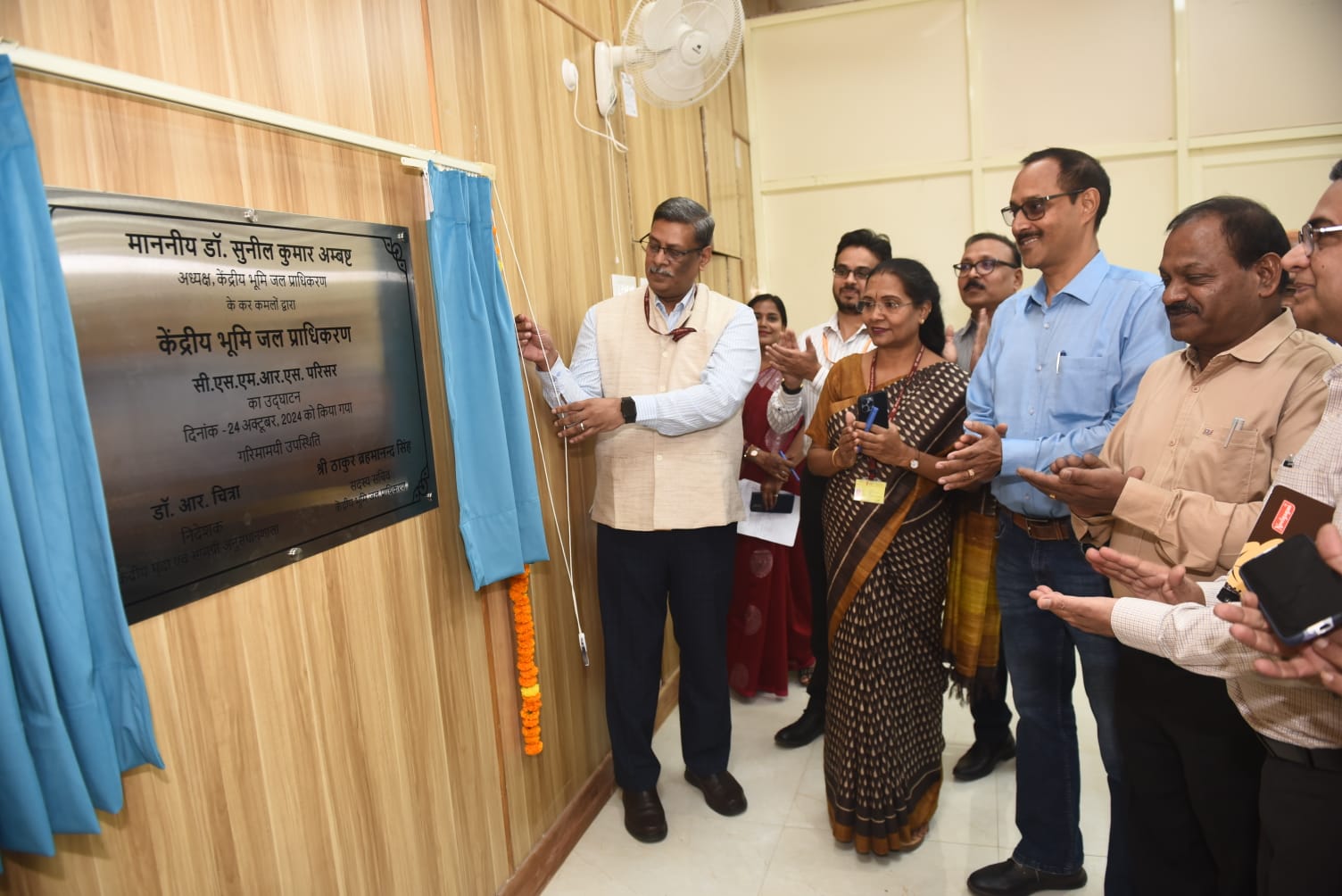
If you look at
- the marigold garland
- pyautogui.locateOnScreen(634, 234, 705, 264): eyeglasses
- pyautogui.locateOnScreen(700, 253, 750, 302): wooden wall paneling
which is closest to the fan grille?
pyautogui.locateOnScreen(634, 234, 705, 264): eyeglasses

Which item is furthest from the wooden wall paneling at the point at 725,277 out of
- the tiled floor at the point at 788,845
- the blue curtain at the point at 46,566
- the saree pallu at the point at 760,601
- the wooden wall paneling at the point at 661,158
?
the blue curtain at the point at 46,566

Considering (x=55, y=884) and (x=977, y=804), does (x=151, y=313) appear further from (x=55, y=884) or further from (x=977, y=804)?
(x=977, y=804)

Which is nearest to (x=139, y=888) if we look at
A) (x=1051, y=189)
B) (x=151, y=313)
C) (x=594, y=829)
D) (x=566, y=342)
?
(x=151, y=313)

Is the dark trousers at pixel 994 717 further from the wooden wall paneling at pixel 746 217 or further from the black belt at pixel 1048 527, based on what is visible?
the wooden wall paneling at pixel 746 217

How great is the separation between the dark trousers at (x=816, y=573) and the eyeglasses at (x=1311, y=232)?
1.74 m

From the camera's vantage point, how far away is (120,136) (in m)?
1.20

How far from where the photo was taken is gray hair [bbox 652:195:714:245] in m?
2.29

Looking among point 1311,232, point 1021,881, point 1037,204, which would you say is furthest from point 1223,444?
point 1021,881

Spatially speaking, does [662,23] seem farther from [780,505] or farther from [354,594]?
[354,594]

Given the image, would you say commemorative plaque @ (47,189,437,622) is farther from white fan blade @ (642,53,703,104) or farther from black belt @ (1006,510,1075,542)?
black belt @ (1006,510,1075,542)

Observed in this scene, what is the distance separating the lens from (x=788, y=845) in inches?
93.8

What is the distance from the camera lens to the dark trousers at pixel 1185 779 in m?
1.38

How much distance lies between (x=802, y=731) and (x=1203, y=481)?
1853 mm

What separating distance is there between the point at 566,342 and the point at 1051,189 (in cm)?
138
